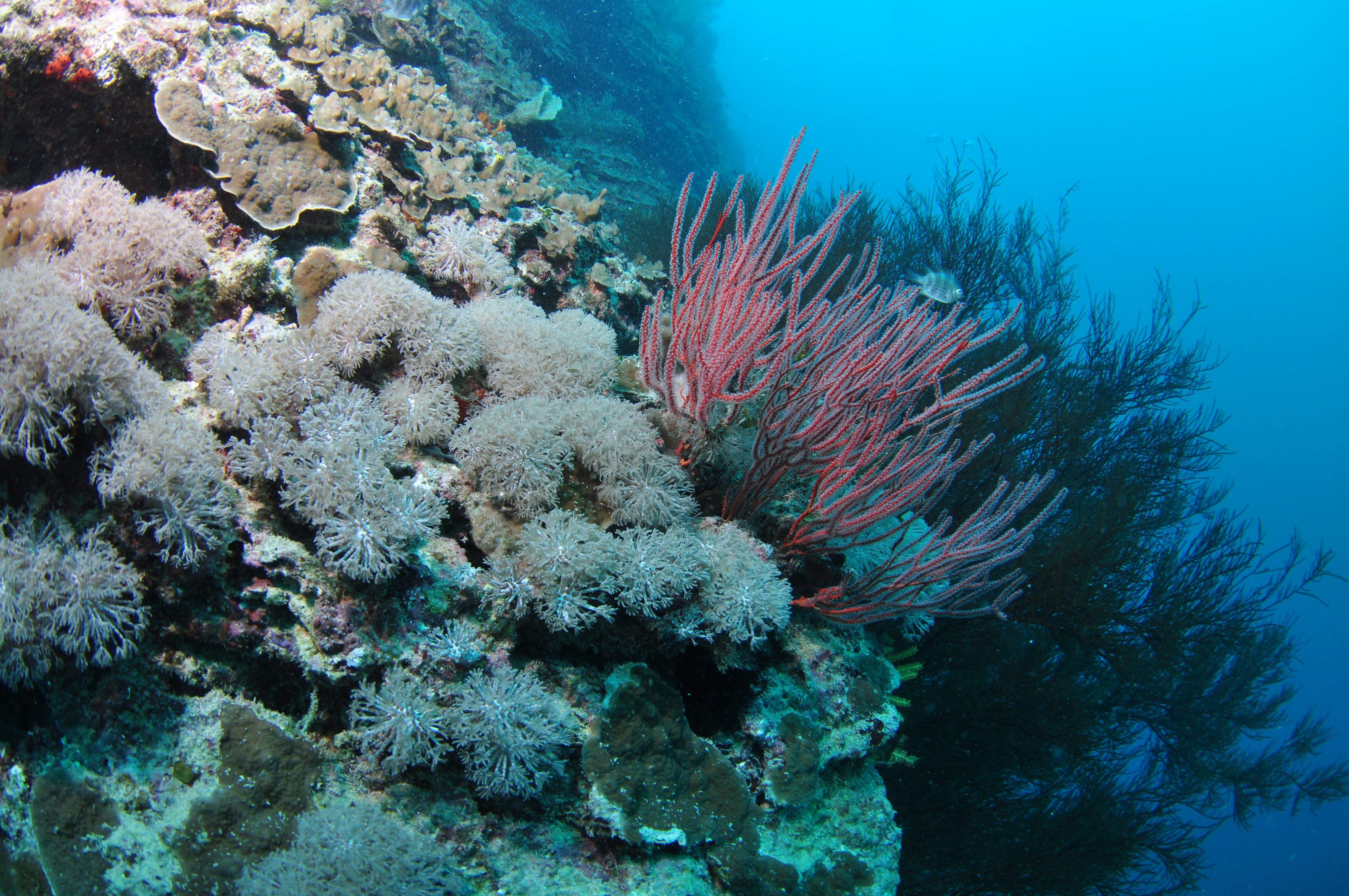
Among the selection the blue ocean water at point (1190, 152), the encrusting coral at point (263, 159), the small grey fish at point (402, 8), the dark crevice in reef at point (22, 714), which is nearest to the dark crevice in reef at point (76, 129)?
the encrusting coral at point (263, 159)

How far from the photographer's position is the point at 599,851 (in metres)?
2.24

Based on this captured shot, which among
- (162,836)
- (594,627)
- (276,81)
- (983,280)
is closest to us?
(162,836)

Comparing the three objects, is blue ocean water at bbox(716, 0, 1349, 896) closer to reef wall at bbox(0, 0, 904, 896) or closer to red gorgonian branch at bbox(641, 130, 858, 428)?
red gorgonian branch at bbox(641, 130, 858, 428)

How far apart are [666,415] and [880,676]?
2071mm

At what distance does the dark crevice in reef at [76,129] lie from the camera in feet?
8.95

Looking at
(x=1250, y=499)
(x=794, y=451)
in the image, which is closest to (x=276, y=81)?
(x=794, y=451)

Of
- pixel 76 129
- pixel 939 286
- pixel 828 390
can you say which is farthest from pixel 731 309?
pixel 939 286

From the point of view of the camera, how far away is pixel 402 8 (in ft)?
24.0

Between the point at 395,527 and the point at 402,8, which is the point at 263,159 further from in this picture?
the point at 402,8

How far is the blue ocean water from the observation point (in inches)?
1813

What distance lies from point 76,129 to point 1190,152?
105 meters

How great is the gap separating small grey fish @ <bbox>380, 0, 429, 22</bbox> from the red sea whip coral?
6.97 m

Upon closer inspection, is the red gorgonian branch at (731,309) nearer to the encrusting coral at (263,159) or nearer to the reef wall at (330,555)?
the reef wall at (330,555)

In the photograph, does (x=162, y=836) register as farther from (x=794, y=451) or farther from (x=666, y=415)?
(x=794, y=451)
